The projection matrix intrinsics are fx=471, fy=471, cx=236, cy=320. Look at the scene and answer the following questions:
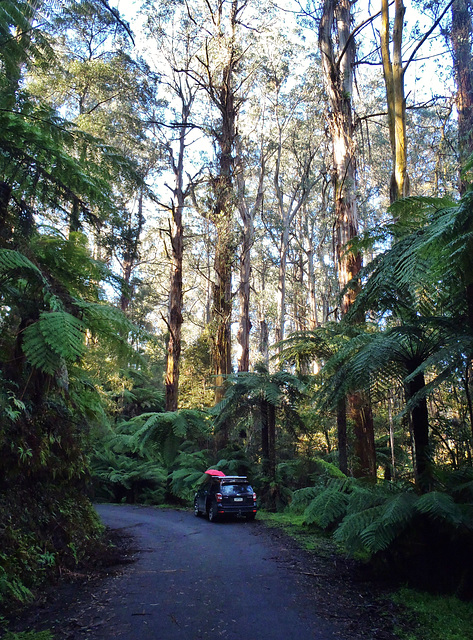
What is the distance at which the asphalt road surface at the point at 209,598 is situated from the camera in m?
4.11

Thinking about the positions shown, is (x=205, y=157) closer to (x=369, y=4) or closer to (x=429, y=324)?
(x=369, y=4)

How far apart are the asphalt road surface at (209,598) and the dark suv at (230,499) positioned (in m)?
3.10

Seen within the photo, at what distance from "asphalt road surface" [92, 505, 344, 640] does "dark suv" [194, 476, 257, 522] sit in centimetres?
310

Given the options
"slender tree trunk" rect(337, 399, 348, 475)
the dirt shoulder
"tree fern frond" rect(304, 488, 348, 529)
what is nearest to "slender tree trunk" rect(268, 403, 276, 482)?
"slender tree trunk" rect(337, 399, 348, 475)

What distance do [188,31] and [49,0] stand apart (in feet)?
55.2

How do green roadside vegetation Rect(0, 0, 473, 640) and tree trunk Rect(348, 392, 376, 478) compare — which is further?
tree trunk Rect(348, 392, 376, 478)

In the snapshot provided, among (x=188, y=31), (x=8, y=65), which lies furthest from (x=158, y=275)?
(x=8, y=65)

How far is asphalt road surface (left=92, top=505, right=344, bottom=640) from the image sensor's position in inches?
162

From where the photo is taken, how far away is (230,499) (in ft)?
38.1

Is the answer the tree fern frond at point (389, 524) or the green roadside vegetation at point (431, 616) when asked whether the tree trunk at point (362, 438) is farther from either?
the tree fern frond at point (389, 524)

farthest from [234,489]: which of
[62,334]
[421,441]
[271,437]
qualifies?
[62,334]

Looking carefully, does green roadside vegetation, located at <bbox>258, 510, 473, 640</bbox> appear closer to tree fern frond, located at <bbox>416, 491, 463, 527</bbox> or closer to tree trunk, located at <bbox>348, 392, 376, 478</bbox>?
tree fern frond, located at <bbox>416, 491, 463, 527</bbox>

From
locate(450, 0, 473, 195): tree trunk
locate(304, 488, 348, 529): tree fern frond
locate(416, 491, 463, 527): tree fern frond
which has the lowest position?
locate(304, 488, 348, 529): tree fern frond

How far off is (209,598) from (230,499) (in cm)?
678
